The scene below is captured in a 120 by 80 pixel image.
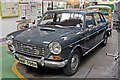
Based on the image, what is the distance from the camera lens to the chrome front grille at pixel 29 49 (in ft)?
11.0

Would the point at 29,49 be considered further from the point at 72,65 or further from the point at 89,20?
the point at 89,20

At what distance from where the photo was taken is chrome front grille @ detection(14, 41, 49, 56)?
3.36m

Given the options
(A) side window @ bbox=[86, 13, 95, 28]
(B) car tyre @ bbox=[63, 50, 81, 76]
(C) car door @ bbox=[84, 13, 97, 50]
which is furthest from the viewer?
(A) side window @ bbox=[86, 13, 95, 28]

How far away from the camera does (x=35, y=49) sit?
11.3 ft

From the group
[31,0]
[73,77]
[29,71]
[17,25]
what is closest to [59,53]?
[73,77]

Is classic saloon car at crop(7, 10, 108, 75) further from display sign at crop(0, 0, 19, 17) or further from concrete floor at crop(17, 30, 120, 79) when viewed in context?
display sign at crop(0, 0, 19, 17)

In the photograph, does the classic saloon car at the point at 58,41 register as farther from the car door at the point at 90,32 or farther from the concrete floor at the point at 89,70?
→ the concrete floor at the point at 89,70

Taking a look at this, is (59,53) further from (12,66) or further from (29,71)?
(12,66)

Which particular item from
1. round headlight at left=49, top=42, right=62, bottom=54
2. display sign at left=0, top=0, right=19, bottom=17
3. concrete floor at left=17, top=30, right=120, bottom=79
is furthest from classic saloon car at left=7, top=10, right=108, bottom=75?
display sign at left=0, top=0, right=19, bottom=17

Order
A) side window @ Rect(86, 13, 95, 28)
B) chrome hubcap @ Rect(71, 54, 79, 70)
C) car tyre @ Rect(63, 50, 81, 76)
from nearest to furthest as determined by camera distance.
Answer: car tyre @ Rect(63, 50, 81, 76)
chrome hubcap @ Rect(71, 54, 79, 70)
side window @ Rect(86, 13, 95, 28)

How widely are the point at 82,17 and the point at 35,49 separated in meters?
1.58

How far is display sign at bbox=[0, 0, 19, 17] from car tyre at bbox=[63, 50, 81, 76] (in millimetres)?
3967

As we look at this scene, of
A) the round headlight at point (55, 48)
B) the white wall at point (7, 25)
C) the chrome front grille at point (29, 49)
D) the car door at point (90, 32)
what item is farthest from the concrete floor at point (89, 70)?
the white wall at point (7, 25)

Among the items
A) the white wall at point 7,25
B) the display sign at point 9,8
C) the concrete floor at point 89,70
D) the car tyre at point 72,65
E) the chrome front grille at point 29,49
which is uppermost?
the display sign at point 9,8
